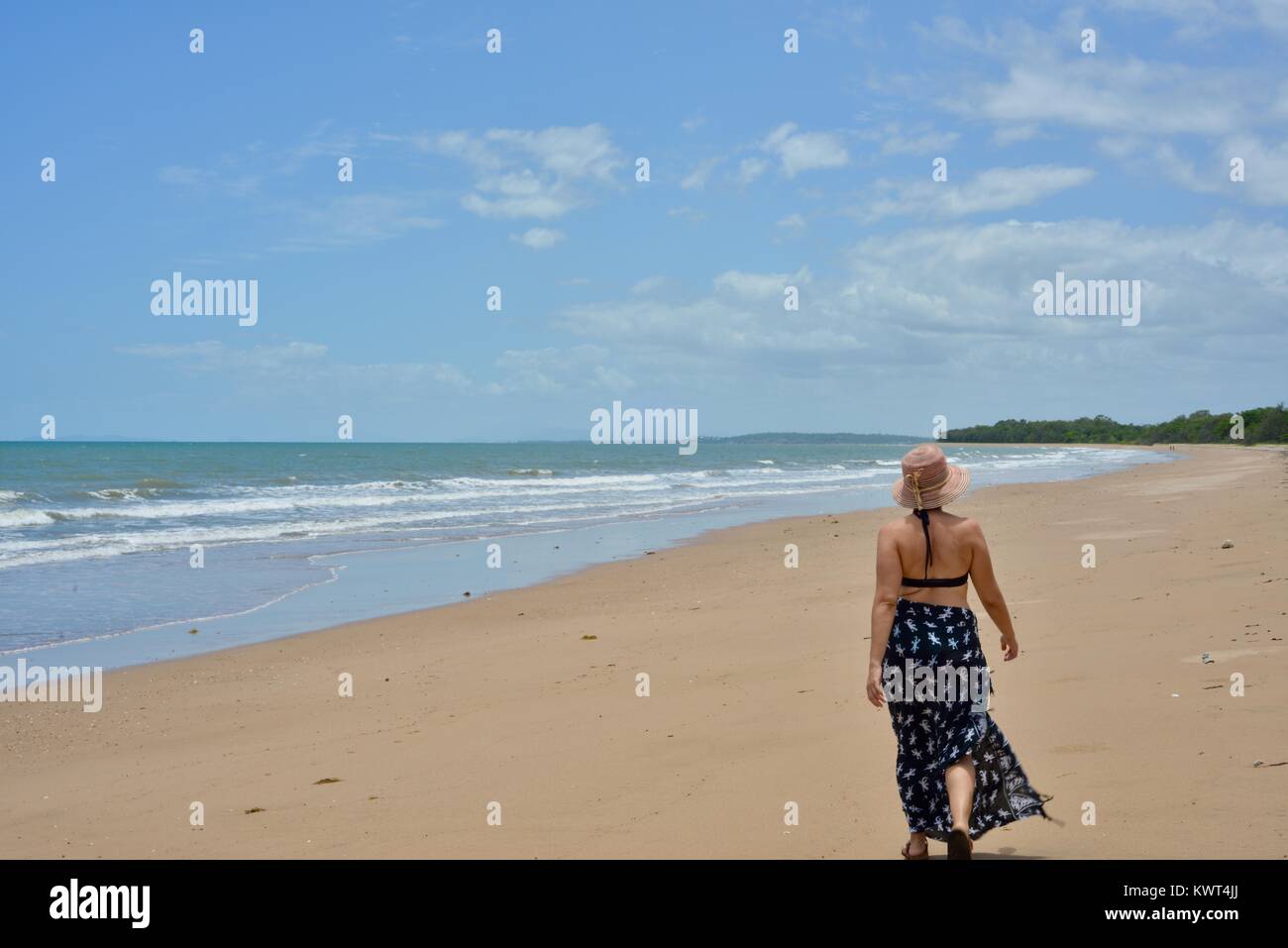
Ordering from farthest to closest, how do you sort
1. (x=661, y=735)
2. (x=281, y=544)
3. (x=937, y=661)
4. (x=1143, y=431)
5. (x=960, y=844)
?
(x=1143, y=431)
(x=281, y=544)
(x=661, y=735)
(x=937, y=661)
(x=960, y=844)

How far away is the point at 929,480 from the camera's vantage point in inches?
166

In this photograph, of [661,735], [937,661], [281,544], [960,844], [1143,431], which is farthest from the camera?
[1143,431]

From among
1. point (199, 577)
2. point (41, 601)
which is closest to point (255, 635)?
point (41, 601)

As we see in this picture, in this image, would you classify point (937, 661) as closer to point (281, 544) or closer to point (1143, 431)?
point (281, 544)

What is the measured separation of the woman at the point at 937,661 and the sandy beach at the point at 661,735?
36cm

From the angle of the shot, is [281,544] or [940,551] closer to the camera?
[940,551]

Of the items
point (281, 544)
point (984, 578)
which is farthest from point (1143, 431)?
point (984, 578)

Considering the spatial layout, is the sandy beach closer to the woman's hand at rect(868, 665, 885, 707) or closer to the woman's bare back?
the woman's hand at rect(868, 665, 885, 707)

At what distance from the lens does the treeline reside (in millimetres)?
85500

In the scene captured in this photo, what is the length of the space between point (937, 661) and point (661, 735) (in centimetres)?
304

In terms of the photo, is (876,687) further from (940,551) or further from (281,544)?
(281,544)

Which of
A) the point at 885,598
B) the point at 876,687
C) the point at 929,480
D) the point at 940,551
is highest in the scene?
the point at 929,480

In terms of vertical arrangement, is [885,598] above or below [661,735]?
above
